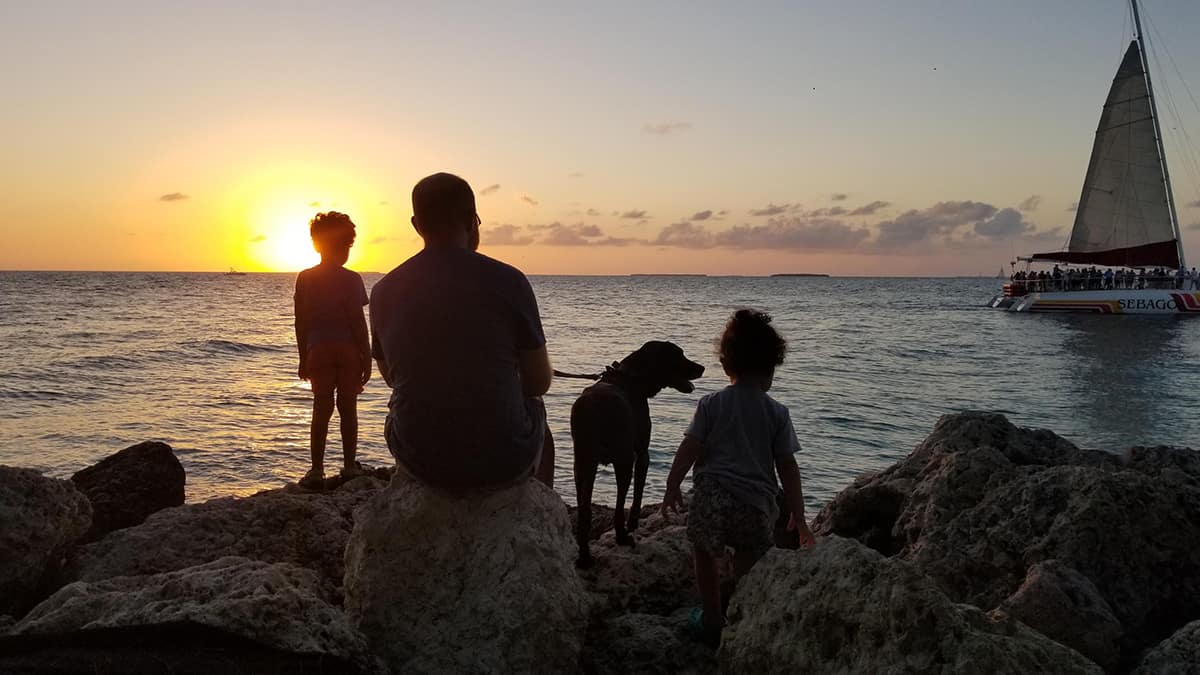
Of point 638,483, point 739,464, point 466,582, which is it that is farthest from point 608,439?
point 466,582

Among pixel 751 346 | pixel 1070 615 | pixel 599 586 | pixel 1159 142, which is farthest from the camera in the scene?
pixel 1159 142

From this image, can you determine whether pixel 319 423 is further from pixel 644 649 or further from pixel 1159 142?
pixel 1159 142

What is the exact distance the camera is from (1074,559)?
3.71 meters

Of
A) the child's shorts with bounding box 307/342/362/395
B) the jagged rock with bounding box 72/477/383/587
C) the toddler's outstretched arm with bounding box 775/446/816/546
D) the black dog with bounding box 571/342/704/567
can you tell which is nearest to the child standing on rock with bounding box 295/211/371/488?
the child's shorts with bounding box 307/342/362/395

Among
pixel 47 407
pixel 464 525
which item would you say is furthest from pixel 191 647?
pixel 47 407

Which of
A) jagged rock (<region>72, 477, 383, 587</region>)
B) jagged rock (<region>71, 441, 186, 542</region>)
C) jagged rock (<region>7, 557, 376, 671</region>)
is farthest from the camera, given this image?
jagged rock (<region>71, 441, 186, 542</region>)

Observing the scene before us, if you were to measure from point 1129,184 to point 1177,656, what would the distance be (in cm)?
5084

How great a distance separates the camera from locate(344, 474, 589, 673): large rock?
3221mm

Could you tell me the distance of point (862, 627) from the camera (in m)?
2.67

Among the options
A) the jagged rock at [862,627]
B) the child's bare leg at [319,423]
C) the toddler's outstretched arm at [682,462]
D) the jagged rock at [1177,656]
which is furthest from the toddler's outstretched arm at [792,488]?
the child's bare leg at [319,423]

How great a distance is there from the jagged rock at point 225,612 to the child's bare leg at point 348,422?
3.19 meters

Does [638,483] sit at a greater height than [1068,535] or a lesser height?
lesser

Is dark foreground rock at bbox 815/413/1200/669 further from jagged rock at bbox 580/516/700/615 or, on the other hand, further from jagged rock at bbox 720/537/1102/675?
jagged rock at bbox 580/516/700/615

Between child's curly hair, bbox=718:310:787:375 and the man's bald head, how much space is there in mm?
1418
